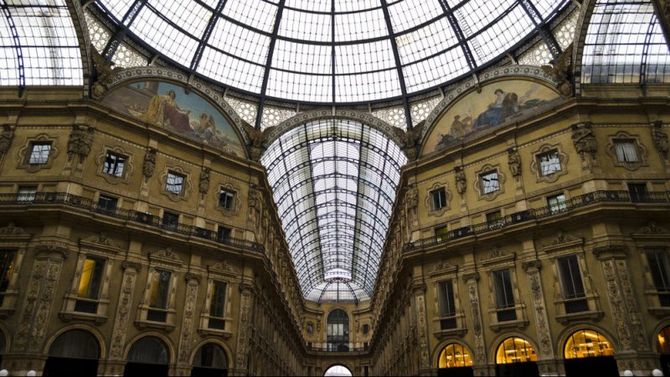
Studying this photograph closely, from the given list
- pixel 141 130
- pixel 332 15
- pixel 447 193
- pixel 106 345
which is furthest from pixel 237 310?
pixel 332 15

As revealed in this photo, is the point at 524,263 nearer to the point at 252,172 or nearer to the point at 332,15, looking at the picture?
the point at 252,172

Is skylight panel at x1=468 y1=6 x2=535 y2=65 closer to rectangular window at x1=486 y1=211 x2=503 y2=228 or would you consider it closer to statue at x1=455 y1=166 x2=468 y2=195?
statue at x1=455 y1=166 x2=468 y2=195

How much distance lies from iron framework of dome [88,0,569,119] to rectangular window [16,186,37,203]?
10.1 metres

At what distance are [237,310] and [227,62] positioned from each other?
20.1 meters

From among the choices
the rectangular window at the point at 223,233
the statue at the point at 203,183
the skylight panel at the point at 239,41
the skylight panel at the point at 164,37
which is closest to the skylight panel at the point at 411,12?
the skylight panel at the point at 239,41

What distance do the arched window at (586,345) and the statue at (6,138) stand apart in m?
34.2

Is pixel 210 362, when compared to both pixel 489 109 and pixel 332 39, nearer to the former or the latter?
pixel 489 109

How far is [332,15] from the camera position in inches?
1521

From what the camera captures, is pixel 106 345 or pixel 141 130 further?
pixel 141 130

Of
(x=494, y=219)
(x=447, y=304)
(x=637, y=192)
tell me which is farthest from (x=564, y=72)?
(x=447, y=304)

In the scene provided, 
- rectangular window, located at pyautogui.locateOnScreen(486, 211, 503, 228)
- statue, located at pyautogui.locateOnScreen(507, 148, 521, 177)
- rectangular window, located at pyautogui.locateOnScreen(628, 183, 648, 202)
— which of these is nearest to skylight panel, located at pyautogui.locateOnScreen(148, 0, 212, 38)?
statue, located at pyautogui.locateOnScreen(507, 148, 521, 177)

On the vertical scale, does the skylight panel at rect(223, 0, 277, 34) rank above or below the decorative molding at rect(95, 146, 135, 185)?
above

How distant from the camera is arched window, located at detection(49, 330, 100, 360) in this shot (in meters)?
23.1

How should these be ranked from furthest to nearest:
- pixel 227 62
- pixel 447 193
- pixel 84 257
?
pixel 227 62
pixel 447 193
pixel 84 257
